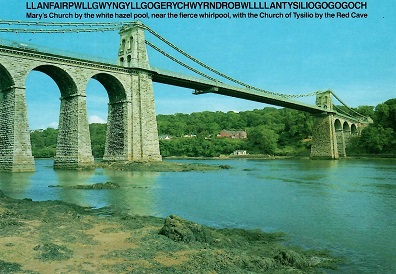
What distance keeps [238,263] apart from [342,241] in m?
4.08

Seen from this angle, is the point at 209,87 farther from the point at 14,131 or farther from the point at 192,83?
the point at 14,131

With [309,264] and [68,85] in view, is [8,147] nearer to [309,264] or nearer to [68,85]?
[68,85]

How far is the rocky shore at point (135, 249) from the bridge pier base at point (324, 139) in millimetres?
74368

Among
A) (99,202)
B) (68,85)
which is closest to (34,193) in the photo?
(99,202)

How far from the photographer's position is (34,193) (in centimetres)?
1775

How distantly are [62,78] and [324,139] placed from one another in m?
60.7

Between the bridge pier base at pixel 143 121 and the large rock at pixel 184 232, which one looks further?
the bridge pier base at pixel 143 121

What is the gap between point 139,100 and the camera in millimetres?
41438

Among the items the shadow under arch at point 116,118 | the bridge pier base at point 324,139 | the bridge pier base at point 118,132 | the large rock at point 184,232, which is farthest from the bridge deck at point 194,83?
the large rock at point 184,232

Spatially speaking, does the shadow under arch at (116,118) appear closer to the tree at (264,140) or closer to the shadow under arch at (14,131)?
the shadow under arch at (14,131)

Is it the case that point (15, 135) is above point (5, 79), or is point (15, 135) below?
below

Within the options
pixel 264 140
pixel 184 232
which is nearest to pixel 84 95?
pixel 184 232

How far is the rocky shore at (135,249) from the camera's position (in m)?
6.29

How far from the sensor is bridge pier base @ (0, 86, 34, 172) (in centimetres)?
3011
